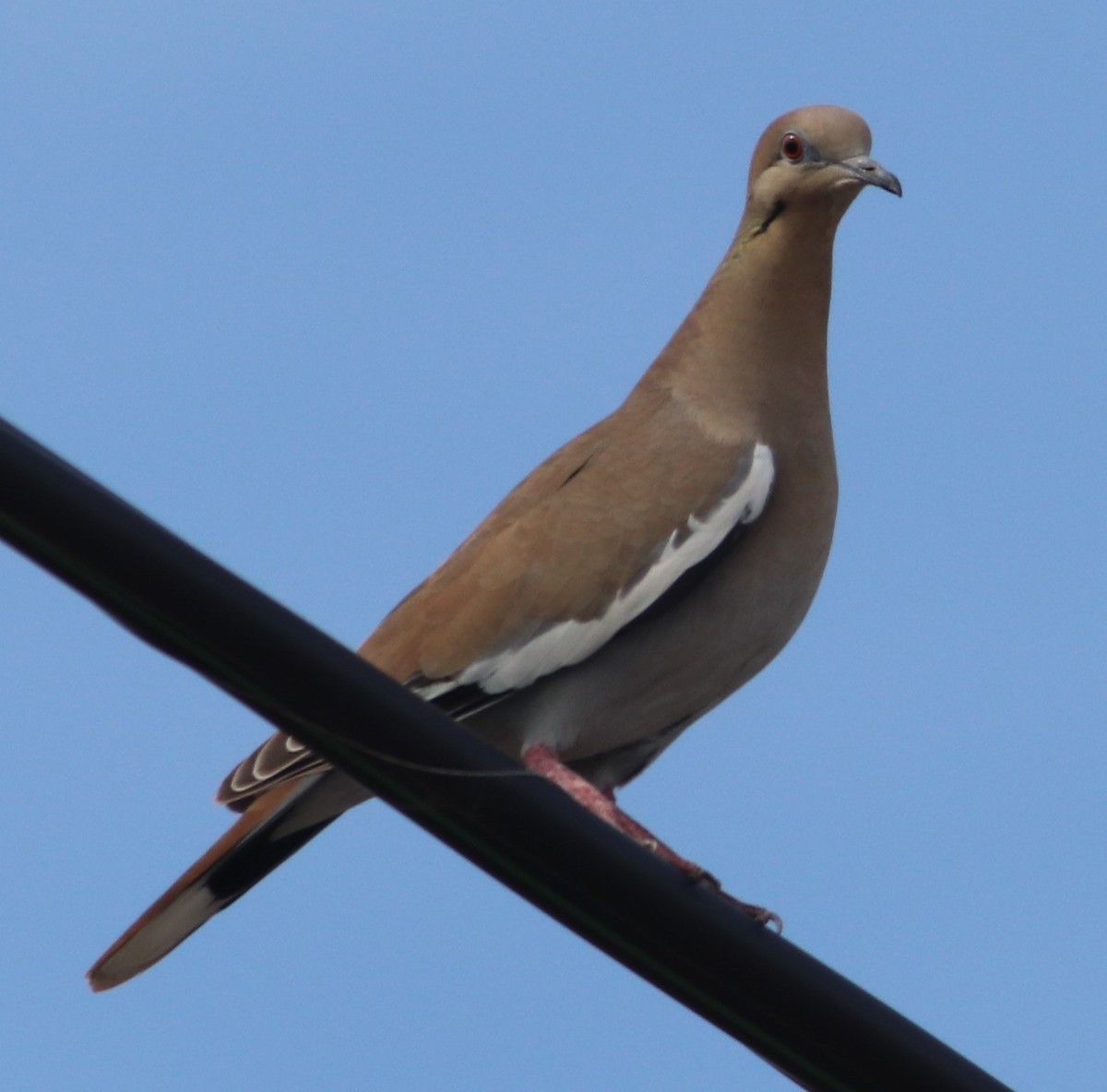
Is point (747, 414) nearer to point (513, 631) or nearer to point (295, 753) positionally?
point (513, 631)

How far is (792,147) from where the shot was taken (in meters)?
5.58

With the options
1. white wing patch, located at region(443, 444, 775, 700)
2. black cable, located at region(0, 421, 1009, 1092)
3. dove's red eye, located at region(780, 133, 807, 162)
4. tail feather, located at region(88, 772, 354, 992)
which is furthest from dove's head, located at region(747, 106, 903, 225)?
black cable, located at region(0, 421, 1009, 1092)

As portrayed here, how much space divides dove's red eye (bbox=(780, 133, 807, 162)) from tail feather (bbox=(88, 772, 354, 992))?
6.51ft

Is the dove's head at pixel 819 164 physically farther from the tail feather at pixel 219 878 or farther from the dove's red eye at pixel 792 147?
the tail feather at pixel 219 878

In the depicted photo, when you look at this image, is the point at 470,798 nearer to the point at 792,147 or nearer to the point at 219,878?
the point at 219,878

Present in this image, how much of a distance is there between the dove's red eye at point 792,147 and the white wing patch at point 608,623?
3.56 ft

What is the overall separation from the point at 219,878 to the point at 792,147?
7.70ft

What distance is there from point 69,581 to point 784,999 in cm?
101

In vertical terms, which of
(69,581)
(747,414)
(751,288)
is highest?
(751,288)

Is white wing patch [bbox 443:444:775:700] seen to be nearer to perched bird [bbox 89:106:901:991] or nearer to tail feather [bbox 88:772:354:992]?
perched bird [bbox 89:106:901:991]

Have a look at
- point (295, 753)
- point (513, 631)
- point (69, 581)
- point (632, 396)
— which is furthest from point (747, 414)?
point (69, 581)

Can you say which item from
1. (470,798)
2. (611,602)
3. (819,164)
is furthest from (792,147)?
(470,798)

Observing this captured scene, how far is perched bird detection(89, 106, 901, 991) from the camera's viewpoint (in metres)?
4.87

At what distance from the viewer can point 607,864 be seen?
2557 mm
